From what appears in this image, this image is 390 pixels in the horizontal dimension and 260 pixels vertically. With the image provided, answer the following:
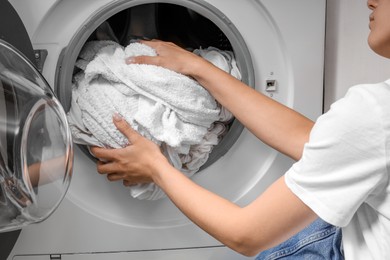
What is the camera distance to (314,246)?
0.92m

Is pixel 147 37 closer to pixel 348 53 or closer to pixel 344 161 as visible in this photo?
pixel 348 53

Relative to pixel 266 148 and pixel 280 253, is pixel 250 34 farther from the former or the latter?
pixel 280 253

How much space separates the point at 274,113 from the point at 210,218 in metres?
0.28

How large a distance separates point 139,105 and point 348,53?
1.57 ft

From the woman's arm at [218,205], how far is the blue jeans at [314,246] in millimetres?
175

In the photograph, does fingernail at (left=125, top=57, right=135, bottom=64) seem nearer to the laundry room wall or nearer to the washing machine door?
the washing machine door

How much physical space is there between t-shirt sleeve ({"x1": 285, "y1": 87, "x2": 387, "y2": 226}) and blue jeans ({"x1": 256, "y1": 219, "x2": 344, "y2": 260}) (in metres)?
0.22

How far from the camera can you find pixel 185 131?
3.37 ft

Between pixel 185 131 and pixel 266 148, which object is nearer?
pixel 185 131

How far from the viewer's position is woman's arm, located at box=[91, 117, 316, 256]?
2.36ft

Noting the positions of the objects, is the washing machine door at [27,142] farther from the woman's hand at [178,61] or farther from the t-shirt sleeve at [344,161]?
the t-shirt sleeve at [344,161]

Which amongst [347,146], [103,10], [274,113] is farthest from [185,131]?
[347,146]

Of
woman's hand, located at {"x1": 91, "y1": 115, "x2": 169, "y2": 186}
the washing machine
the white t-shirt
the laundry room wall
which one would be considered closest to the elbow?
the white t-shirt

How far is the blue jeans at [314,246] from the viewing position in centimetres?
89
